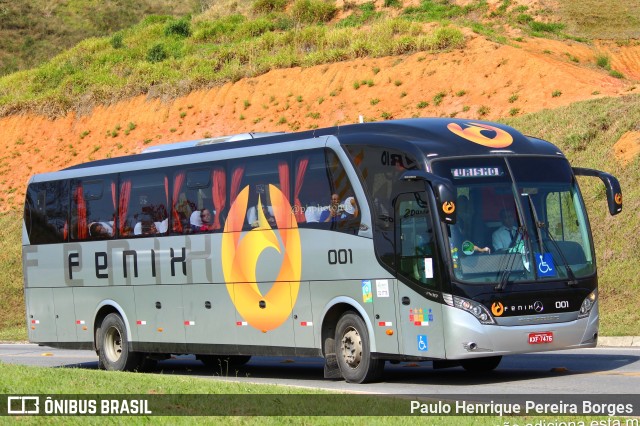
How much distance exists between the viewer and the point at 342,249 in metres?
16.4

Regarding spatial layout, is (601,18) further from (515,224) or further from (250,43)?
(515,224)

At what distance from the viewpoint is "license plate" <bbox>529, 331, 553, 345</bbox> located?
48.8 feet

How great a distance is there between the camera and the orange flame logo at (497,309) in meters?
14.7

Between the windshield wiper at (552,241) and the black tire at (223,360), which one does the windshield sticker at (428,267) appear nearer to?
the windshield wiper at (552,241)

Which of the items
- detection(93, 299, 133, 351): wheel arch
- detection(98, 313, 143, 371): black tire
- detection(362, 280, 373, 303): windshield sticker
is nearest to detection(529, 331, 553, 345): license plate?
detection(362, 280, 373, 303): windshield sticker

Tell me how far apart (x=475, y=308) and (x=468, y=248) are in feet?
2.62

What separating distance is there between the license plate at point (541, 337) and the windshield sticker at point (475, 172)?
2.25m

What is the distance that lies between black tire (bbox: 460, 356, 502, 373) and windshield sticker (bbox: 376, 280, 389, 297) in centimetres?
228

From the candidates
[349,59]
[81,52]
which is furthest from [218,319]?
[81,52]

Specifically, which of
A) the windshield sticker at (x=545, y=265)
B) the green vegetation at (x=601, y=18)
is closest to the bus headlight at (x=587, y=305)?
the windshield sticker at (x=545, y=265)

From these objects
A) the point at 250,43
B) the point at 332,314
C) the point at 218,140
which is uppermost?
the point at 218,140

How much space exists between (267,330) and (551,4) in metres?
40.2

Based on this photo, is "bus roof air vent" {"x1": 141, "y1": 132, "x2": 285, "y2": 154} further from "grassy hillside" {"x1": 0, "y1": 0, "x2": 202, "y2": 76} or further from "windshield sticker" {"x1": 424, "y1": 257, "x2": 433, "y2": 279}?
"grassy hillside" {"x1": 0, "y1": 0, "x2": 202, "y2": 76}

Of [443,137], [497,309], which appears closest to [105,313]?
[443,137]
